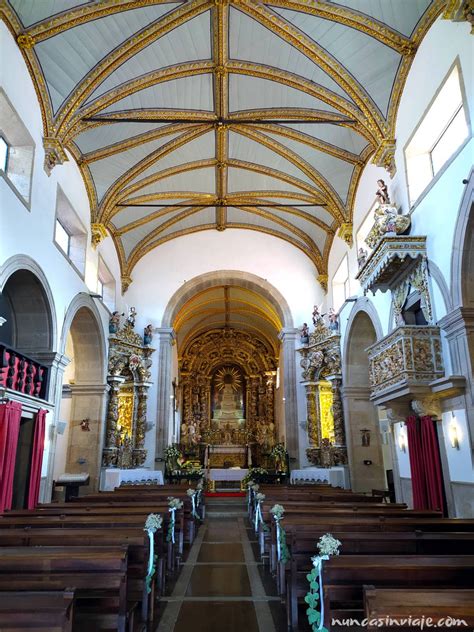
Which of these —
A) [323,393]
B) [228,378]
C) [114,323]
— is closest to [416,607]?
[114,323]

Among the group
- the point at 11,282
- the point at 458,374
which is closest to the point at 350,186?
the point at 458,374

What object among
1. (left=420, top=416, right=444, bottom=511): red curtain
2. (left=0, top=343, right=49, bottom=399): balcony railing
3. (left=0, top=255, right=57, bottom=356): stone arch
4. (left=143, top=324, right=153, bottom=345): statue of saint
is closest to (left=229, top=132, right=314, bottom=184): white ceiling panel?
(left=143, top=324, right=153, bottom=345): statue of saint

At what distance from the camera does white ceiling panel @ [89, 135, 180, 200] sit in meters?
14.7

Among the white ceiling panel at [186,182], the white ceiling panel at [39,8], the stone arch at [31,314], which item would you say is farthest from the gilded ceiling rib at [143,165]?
the white ceiling panel at [39,8]

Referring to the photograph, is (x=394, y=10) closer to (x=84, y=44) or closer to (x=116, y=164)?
(x=84, y=44)

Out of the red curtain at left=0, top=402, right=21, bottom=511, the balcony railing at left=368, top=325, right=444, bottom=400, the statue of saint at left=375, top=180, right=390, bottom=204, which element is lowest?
the red curtain at left=0, top=402, right=21, bottom=511

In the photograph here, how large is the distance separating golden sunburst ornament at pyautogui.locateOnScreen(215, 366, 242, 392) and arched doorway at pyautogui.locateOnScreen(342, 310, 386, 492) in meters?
17.0

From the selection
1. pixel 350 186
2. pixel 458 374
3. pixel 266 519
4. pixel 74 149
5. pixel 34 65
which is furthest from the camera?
pixel 350 186

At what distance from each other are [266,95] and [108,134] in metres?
4.49

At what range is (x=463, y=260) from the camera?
8.61 meters

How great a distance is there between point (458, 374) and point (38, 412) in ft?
28.6

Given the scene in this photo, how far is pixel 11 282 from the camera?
1131cm

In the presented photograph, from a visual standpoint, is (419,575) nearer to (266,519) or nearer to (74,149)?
(266,519)

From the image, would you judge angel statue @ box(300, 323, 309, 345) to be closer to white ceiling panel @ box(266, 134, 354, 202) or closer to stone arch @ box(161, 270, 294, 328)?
stone arch @ box(161, 270, 294, 328)
